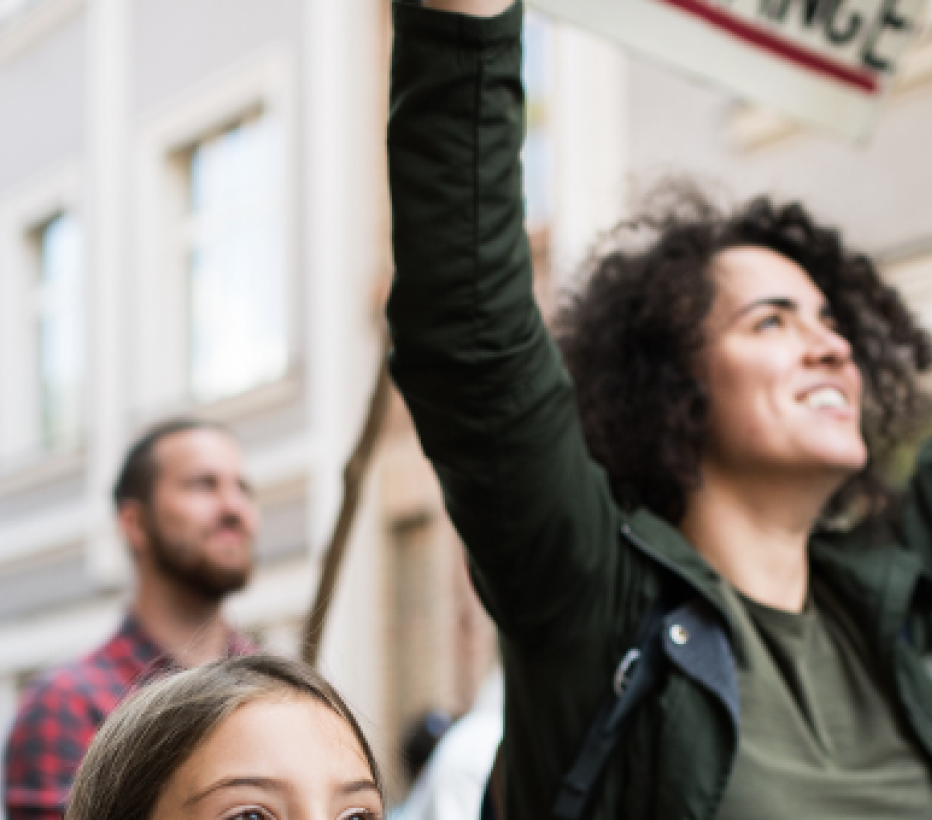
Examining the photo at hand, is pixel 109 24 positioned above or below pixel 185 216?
above

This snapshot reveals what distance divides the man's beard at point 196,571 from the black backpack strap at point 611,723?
1.75m

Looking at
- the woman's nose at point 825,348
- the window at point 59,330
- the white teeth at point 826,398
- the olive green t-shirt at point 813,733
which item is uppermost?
the woman's nose at point 825,348

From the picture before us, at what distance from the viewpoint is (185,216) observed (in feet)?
36.6

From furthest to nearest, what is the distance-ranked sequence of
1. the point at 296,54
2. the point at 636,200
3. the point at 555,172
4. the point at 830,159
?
the point at 296,54 → the point at 555,172 → the point at 830,159 → the point at 636,200

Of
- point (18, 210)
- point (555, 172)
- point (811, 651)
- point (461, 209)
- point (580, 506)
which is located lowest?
point (18, 210)

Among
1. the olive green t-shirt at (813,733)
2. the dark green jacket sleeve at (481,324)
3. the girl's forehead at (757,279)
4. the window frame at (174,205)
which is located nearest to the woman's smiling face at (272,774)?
the dark green jacket sleeve at (481,324)

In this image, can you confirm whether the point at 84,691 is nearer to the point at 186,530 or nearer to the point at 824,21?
the point at 186,530

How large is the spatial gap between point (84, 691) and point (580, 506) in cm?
142

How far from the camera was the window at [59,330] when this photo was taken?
1184 centimetres

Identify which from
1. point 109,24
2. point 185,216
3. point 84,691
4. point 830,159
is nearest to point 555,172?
point 830,159

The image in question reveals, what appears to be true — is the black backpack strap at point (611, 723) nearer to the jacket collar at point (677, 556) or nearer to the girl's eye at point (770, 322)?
the jacket collar at point (677, 556)

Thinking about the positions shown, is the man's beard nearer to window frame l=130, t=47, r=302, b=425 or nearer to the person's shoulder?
the person's shoulder

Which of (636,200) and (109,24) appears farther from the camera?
(109,24)

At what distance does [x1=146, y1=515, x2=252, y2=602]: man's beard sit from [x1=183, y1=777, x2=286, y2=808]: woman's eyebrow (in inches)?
79.0
